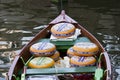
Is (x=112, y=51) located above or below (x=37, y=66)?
below

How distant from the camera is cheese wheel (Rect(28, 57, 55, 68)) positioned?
19.2 feet

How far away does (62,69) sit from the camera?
5.77m

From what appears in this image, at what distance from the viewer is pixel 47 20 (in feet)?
36.2

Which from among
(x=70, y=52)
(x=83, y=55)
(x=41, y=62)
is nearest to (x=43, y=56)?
(x=41, y=62)

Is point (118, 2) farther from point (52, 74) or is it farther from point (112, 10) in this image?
point (52, 74)

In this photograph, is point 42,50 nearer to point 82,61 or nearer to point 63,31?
point 82,61

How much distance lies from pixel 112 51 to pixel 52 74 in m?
3.07

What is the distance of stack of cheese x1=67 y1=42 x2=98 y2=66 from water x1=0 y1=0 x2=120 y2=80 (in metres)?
1.40

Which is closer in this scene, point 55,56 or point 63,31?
point 55,56

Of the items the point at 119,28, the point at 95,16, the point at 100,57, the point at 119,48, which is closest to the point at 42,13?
the point at 95,16

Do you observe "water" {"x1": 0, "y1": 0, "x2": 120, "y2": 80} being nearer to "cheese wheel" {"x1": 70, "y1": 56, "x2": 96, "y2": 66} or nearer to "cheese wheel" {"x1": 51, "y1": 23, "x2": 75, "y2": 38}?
"cheese wheel" {"x1": 51, "y1": 23, "x2": 75, "y2": 38}

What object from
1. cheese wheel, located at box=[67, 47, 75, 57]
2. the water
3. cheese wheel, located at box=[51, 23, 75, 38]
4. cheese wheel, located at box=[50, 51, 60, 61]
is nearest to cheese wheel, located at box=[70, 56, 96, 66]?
cheese wheel, located at box=[67, 47, 75, 57]

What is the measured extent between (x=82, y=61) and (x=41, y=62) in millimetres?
637

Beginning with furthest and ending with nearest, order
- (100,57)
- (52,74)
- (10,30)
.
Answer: (10,30), (100,57), (52,74)
